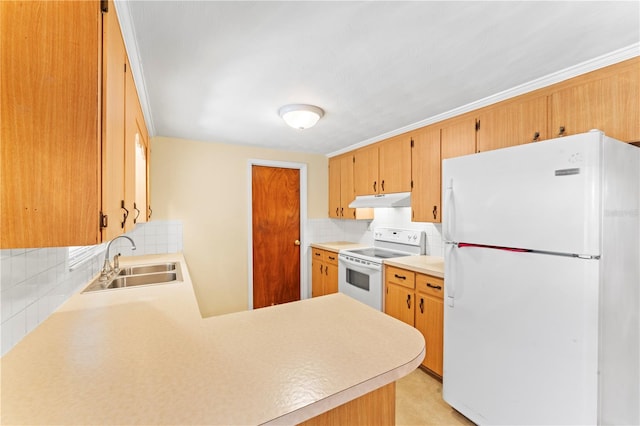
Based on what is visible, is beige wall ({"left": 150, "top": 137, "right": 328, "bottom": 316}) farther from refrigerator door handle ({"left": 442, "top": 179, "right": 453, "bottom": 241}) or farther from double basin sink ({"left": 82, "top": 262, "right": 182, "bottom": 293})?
refrigerator door handle ({"left": 442, "top": 179, "right": 453, "bottom": 241})

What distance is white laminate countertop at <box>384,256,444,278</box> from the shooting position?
2.25 metres

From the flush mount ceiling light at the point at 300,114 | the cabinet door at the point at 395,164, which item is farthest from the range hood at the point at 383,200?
the flush mount ceiling light at the point at 300,114

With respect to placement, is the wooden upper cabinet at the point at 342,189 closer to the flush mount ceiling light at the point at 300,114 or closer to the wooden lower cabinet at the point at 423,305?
the wooden lower cabinet at the point at 423,305

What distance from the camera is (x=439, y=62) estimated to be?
5.22ft

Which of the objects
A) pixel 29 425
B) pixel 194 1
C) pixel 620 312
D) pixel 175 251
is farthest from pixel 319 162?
pixel 29 425

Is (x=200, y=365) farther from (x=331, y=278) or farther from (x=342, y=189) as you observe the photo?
(x=342, y=189)

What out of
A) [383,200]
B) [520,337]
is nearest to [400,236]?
[383,200]

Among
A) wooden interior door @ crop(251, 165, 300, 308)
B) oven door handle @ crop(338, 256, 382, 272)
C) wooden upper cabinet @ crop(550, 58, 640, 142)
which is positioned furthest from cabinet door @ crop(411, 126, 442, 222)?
wooden interior door @ crop(251, 165, 300, 308)

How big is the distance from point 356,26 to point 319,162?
283 cm

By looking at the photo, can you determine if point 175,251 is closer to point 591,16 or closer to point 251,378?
point 251,378

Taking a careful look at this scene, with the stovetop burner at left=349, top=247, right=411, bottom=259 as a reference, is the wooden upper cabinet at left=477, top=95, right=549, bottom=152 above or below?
above

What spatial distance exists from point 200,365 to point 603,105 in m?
2.38

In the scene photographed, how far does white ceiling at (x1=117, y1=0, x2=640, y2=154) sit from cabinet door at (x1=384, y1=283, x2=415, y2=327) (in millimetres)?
1618

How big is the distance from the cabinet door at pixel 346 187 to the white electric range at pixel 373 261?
48 cm
